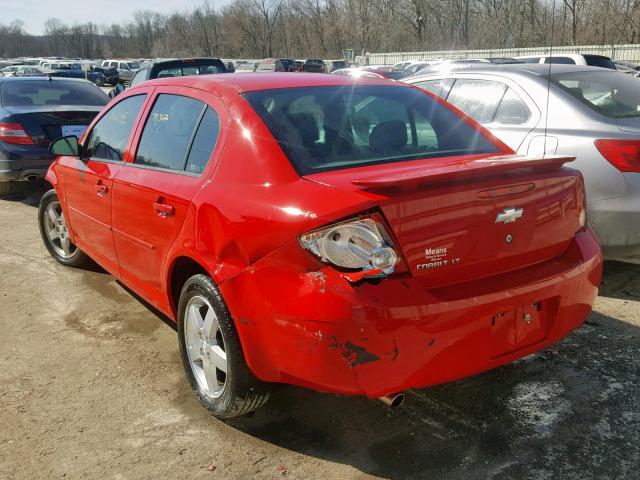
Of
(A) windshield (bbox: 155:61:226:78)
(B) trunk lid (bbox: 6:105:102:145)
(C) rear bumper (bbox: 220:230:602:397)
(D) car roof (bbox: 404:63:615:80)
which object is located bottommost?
(C) rear bumper (bbox: 220:230:602:397)

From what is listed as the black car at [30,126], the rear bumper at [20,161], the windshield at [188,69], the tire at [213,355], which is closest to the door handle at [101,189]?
the tire at [213,355]

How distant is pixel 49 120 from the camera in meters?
7.61

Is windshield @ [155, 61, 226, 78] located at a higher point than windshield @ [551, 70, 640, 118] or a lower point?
higher

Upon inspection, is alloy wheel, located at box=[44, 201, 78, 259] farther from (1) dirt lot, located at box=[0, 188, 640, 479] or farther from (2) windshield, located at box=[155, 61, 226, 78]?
(2) windshield, located at box=[155, 61, 226, 78]

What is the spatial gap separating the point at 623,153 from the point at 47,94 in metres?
Answer: 7.35

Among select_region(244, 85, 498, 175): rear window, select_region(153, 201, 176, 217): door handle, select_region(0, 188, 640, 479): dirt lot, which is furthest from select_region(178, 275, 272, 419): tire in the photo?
select_region(244, 85, 498, 175): rear window

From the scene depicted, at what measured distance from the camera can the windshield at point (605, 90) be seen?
4.56m

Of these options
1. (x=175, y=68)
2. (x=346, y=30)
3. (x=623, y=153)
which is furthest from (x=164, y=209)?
(x=346, y=30)

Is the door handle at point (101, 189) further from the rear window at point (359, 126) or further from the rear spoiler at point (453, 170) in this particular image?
the rear spoiler at point (453, 170)

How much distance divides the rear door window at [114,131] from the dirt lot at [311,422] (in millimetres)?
1207

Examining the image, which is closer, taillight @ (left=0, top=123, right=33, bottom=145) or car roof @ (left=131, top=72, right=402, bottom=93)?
car roof @ (left=131, top=72, right=402, bottom=93)

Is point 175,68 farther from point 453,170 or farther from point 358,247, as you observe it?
point 358,247

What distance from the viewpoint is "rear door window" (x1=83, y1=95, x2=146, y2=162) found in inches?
151

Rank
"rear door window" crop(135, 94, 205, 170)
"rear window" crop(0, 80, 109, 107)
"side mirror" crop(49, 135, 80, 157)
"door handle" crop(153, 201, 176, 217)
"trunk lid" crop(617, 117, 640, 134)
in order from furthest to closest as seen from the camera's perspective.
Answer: "rear window" crop(0, 80, 109, 107) → "side mirror" crop(49, 135, 80, 157) → "trunk lid" crop(617, 117, 640, 134) → "rear door window" crop(135, 94, 205, 170) → "door handle" crop(153, 201, 176, 217)
